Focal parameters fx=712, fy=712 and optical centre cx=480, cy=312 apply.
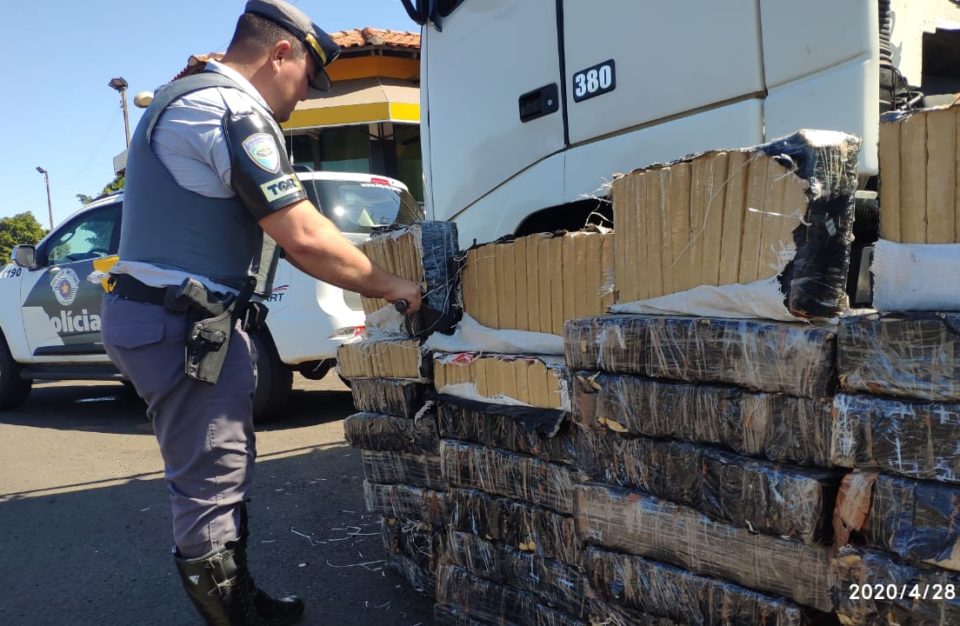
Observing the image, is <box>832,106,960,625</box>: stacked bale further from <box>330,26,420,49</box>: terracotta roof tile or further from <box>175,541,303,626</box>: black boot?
<box>330,26,420,49</box>: terracotta roof tile

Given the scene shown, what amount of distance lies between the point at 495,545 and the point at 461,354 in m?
0.64

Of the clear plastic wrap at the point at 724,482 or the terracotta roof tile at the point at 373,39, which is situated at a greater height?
the terracotta roof tile at the point at 373,39

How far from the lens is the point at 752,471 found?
154 cm

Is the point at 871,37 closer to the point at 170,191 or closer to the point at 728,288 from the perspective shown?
the point at 728,288

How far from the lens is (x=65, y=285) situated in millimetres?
6641

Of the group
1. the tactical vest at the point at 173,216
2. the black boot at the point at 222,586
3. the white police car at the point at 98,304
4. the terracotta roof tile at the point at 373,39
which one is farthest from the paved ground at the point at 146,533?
the terracotta roof tile at the point at 373,39

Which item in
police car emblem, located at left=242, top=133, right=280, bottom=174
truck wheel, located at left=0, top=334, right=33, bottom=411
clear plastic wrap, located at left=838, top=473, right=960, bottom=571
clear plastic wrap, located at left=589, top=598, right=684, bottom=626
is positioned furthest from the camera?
truck wheel, located at left=0, top=334, right=33, bottom=411

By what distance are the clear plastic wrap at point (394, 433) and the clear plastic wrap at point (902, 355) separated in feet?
4.83

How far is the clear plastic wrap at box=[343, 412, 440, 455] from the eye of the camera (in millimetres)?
2557

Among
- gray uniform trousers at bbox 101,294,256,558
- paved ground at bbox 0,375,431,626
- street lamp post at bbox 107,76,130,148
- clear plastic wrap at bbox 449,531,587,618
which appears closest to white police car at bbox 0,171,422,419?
paved ground at bbox 0,375,431,626

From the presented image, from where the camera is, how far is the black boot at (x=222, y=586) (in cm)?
224

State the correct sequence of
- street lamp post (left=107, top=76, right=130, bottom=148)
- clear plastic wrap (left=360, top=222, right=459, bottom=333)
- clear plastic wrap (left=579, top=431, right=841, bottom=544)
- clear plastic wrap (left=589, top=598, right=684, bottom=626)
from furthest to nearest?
street lamp post (left=107, top=76, right=130, bottom=148) < clear plastic wrap (left=360, top=222, right=459, bottom=333) < clear plastic wrap (left=589, top=598, right=684, bottom=626) < clear plastic wrap (left=579, top=431, right=841, bottom=544)
